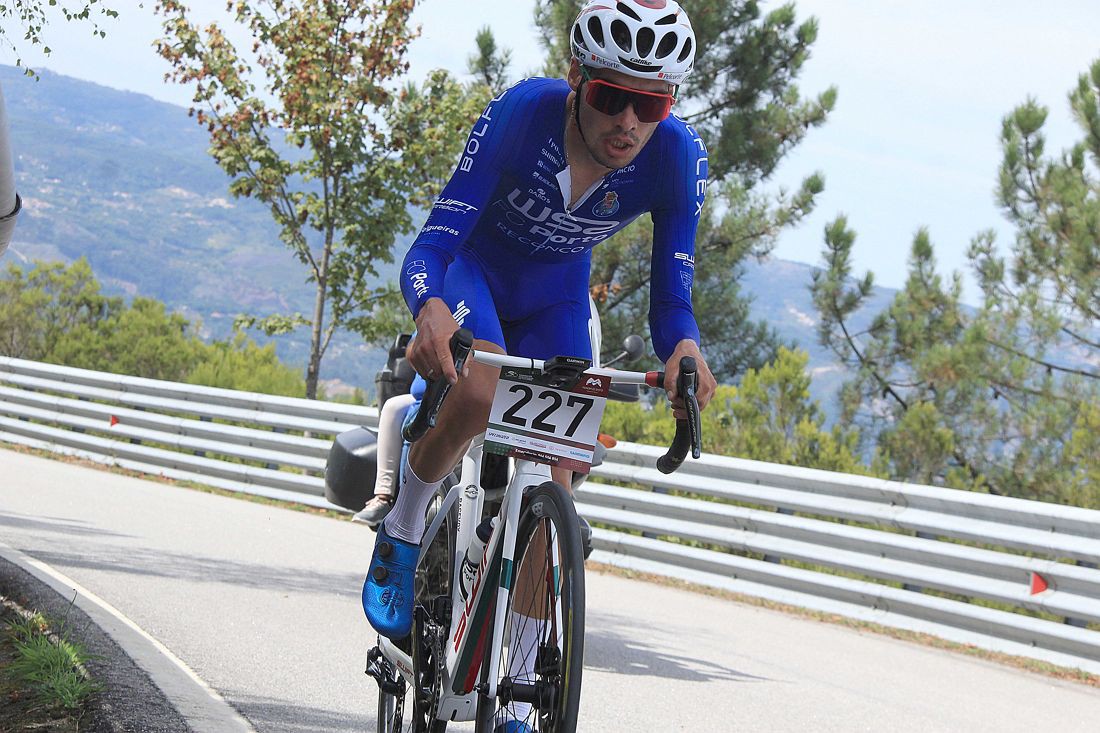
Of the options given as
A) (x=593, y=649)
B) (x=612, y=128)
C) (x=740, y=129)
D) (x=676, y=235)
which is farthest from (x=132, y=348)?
(x=612, y=128)

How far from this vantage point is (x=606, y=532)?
38.6ft

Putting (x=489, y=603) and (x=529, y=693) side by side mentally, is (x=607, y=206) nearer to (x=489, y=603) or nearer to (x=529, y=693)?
(x=489, y=603)

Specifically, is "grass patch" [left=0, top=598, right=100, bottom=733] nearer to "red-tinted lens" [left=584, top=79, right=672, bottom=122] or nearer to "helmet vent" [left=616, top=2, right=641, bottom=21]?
"red-tinted lens" [left=584, top=79, right=672, bottom=122]

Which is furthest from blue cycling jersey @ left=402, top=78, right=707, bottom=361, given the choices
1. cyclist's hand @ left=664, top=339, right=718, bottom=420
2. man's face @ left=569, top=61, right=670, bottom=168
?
cyclist's hand @ left=664, top=339, right=718, bottom=420

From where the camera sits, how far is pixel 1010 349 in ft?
68.7

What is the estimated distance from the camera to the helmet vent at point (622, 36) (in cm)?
379

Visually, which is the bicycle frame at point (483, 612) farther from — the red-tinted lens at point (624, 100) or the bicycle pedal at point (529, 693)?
the red-tinted lens at point (624, 100)

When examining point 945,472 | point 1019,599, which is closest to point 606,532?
point 1019,599

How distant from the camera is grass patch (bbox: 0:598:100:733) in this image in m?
4.64

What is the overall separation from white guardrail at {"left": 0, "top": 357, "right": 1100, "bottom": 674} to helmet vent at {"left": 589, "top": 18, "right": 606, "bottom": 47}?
5.86 meters

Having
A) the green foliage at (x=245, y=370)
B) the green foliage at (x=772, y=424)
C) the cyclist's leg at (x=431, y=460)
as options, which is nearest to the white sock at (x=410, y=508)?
the cyclist's leg at (x=431, y=460)

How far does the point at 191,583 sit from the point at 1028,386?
15.2 metres

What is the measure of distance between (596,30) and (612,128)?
283 mm

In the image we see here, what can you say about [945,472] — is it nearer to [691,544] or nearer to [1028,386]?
[1028,386]
